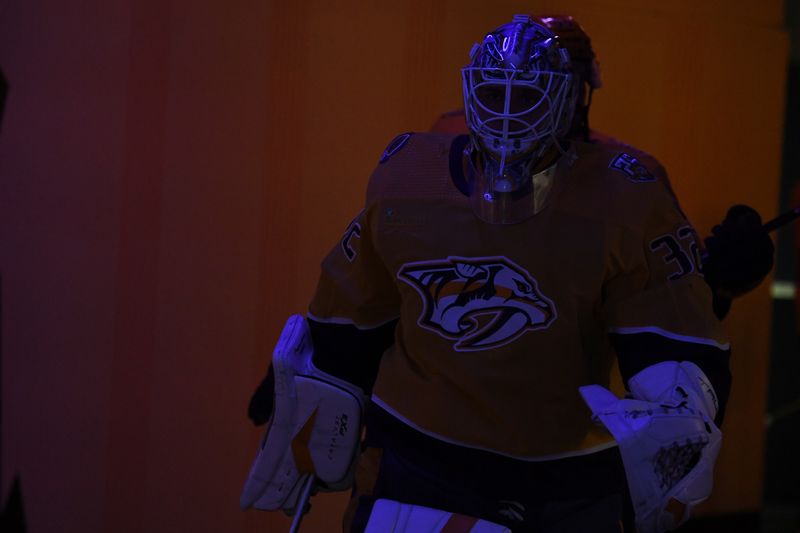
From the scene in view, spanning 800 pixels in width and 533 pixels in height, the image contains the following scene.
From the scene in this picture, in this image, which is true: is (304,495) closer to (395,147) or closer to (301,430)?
(301,430)

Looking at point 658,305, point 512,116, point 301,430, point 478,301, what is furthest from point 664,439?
point 301,430

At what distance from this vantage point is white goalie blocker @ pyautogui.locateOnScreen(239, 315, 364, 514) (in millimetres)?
1976

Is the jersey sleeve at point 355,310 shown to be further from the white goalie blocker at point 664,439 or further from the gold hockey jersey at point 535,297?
the white goalie blocker at point 664,439

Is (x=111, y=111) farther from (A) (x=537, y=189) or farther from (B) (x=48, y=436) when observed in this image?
(A) (x=537, y=189)

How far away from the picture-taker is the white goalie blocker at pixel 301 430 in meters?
1.98

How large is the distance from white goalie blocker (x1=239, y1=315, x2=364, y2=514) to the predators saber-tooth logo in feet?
0.91

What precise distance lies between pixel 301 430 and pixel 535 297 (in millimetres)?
537

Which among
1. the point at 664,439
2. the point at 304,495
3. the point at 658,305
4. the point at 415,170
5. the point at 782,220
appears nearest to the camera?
the point at 664,439

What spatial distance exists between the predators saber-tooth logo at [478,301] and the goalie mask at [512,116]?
0.09m

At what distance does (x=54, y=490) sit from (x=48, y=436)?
0.15 m

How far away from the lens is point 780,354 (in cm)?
549

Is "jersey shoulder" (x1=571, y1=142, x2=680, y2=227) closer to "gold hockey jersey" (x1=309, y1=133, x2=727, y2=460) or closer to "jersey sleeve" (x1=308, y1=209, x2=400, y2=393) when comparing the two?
"gold hockey jersey" (x1=309, y1=133, x2=727, y2=460)

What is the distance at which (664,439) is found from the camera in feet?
5.08

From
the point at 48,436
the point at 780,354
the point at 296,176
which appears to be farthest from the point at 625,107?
the point at 780,354
